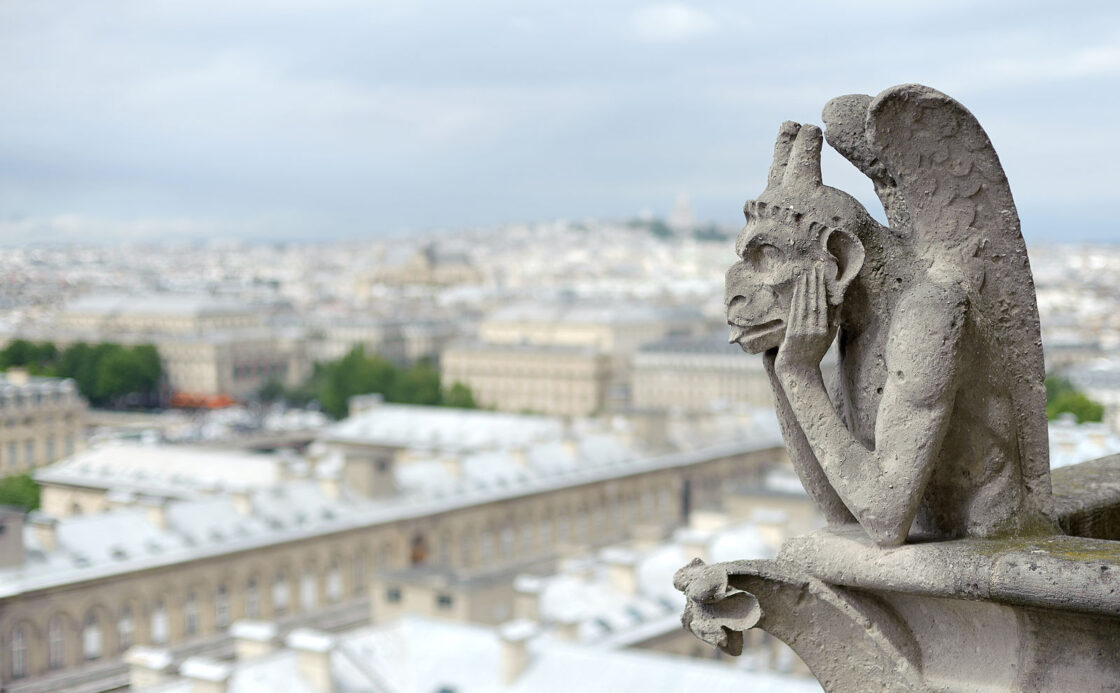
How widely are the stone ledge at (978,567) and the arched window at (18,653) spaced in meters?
33.6

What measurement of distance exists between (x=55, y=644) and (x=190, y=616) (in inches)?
184

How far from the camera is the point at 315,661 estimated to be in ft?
85.7

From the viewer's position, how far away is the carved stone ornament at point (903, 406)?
189 inches

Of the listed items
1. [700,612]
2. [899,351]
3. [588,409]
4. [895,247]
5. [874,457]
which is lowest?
[588,409]

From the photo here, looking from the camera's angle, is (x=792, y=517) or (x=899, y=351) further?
(x=792, y=517)

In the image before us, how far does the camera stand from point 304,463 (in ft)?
166

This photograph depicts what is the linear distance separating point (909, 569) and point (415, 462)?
155 feet

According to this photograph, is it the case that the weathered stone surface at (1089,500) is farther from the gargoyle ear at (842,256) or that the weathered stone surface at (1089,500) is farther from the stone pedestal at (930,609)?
the gargoyle ear at (842,256)

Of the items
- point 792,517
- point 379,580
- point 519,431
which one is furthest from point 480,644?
point 519,431

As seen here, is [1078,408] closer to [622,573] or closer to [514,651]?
[622,573]

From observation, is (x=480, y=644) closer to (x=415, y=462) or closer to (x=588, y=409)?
(x=415, y=462)

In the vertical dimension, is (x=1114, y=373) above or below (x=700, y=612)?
below

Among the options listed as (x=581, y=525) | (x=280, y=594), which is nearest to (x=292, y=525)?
(x=280, y=594)

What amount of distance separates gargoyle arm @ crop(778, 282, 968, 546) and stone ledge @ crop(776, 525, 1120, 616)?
0.11 m
